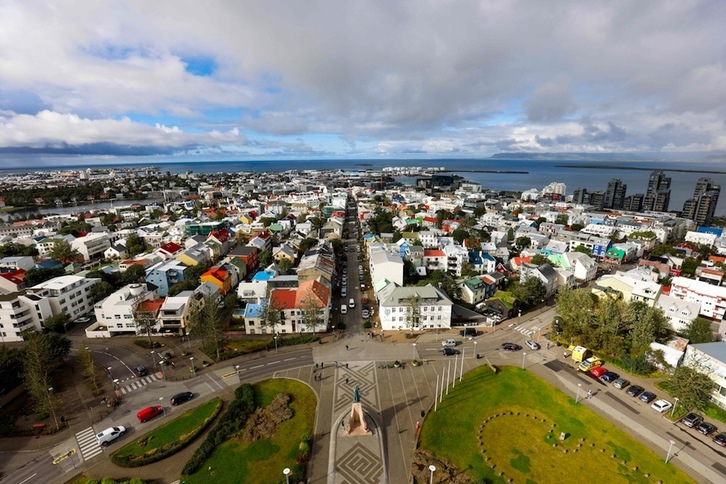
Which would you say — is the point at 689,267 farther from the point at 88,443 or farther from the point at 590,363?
the point at 88,443

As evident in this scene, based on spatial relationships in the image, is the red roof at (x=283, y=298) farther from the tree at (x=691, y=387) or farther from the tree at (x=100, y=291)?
the tree at (x=691, y=387)

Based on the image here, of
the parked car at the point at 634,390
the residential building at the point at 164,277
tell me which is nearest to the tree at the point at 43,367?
the residential building at the point at 164,277

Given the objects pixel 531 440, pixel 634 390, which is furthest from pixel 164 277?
pixel 634 390

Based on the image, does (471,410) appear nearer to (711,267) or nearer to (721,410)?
(721,410)

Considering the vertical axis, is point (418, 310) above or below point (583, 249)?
above

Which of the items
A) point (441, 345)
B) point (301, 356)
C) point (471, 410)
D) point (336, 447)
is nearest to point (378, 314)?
point (441, 345)
